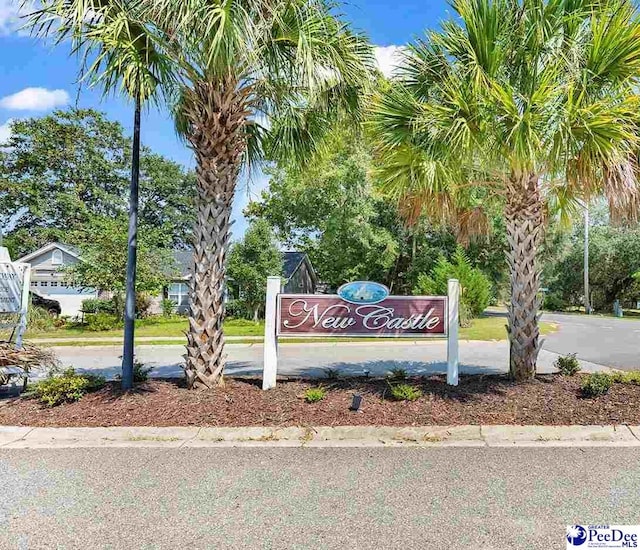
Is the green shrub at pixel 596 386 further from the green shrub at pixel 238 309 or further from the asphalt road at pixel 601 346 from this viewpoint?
the green shrub at pixel 238 309

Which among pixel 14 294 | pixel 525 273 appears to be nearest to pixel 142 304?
pixel 14 294

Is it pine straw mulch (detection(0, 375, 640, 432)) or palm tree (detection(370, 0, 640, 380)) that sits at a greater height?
palm tree (detection(370, 0, 640, 380))

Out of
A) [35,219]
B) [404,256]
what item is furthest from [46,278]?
[404,256]

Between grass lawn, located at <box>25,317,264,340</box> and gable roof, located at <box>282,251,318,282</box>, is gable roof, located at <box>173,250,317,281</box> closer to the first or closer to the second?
gable roof, located at <box>282,251,318,282</box>

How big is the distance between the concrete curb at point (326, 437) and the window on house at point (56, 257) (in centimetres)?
2586

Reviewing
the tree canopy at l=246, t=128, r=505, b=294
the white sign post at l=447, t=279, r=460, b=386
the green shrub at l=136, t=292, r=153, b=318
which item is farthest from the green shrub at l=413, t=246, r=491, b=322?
the green shrub at l=136, t=292, r=153, b=318

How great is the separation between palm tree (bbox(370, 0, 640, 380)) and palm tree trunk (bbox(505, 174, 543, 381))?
0.01 metres

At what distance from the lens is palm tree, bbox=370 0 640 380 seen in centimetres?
514

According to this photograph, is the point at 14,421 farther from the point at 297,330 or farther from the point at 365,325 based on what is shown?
the point at 365,325

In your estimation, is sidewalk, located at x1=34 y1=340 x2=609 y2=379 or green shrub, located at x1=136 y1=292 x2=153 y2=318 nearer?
sidewalk, located at x1=34 y1=340 x2=609 y2=379

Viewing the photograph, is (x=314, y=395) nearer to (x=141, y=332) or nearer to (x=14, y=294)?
(x=14, y=294)

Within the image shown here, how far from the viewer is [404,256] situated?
27.8m

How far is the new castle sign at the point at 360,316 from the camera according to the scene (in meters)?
6.51

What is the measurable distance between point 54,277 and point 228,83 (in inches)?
1027
